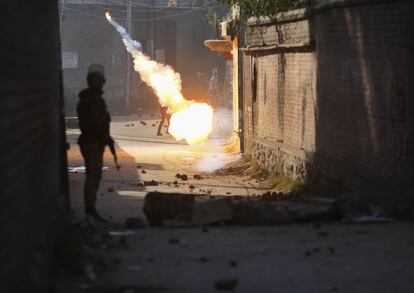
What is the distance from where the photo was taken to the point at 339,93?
45.9ft

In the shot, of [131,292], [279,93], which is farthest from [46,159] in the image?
[279,93]

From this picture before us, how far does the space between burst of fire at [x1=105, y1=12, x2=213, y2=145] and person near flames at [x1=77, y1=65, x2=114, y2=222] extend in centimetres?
1973

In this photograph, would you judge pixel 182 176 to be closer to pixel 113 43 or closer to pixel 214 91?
pixel 214 91

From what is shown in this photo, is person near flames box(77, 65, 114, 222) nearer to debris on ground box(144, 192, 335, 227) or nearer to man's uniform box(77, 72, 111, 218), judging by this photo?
man's uniform box(77, 72, 111, 218)

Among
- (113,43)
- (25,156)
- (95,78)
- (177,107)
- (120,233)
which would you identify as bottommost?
(120,233)

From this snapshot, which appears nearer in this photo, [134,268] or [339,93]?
[134,268]

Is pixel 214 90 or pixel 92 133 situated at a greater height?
pixel 92 133

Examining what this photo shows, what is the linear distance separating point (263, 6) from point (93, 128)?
8.81 m

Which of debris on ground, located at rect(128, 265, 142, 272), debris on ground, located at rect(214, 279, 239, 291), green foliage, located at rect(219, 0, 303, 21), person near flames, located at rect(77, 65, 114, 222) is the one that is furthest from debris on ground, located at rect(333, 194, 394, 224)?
green foliage, located at rect(219, 0, 303, 21)

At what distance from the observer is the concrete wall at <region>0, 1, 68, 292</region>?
4.54m

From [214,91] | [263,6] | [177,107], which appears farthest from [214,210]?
[214,91]

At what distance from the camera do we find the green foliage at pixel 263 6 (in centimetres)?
1803

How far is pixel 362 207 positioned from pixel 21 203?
19.3 ft

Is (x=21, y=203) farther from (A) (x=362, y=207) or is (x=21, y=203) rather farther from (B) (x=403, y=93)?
(B) (x=403, y=93)
